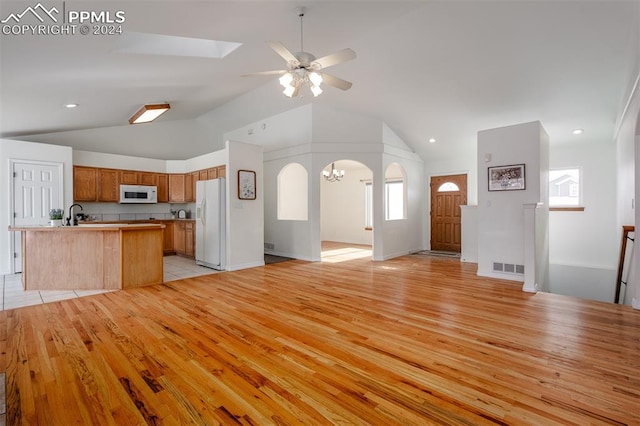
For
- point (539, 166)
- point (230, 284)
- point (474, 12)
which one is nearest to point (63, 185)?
point (230, 284)

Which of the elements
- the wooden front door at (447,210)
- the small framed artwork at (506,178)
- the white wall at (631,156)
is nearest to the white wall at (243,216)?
the small framed artwork at (506,178)

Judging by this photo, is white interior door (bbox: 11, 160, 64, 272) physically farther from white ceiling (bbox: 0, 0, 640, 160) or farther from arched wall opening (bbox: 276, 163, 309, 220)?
arched wall opening (bbox: 276, 163, 309, 220)

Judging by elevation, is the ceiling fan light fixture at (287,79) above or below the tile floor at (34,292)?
above

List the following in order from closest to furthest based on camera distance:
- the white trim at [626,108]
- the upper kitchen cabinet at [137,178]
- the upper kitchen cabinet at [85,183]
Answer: the white trim at [626,108] → the upper kitchen cabinet at [85,183] → the upper kitchen cabinet at [137,178]

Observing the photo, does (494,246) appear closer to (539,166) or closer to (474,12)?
(539,166)

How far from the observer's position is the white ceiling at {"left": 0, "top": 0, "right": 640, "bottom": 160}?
3.17m

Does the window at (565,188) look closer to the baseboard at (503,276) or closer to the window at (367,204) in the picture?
the baseboard at (503,276)

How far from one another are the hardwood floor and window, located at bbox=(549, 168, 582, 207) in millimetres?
3682

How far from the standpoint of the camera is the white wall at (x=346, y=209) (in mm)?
10031

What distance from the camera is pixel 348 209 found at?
10391 mm

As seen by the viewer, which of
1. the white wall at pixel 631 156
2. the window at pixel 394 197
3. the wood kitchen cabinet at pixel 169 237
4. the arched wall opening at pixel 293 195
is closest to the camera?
the white wall at pixel 631 156

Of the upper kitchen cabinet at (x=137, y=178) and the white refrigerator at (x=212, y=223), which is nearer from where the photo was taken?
the white refrigerator at (x=212, y=223)

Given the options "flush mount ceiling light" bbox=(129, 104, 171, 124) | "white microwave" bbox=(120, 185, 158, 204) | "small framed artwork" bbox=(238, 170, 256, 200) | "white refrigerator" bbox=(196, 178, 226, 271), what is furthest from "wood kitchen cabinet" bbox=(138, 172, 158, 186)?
"small framed artwork" bbox=(238, 170, 256, 200)

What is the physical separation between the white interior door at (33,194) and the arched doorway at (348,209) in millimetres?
6290
